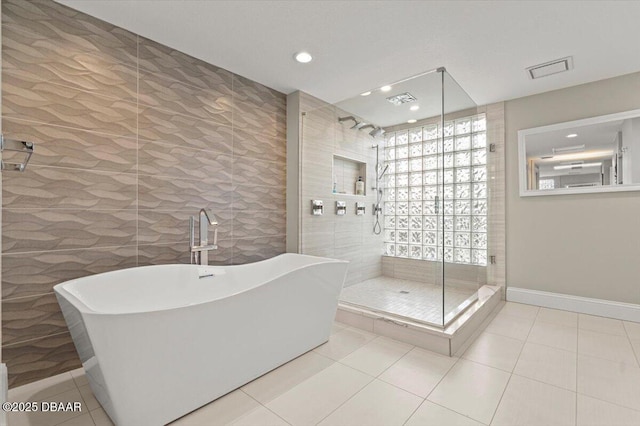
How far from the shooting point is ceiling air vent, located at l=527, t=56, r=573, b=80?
2.68 meters

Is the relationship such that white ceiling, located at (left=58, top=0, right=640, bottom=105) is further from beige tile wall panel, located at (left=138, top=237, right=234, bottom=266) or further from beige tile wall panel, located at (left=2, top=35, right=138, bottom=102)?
beige tile wall panel, located at (left=138, top=237, right=234, bottom=266)

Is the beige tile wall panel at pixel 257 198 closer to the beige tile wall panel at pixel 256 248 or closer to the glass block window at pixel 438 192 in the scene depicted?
the beige tile wall panel at pixel 256 248

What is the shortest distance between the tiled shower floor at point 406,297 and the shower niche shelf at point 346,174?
1137 mm

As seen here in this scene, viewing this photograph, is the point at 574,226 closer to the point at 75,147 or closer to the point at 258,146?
the point at 258,146

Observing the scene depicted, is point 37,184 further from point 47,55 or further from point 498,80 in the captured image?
point 498,80

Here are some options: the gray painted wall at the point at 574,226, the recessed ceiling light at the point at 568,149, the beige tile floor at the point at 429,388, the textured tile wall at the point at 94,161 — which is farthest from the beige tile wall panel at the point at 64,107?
the recessed ceiling light at the point at 568,149

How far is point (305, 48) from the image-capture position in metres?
2.50

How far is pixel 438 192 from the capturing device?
2.95 metres

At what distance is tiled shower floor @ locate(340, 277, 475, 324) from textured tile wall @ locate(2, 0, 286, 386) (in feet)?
4.51

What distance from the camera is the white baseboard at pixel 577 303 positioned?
2.91m

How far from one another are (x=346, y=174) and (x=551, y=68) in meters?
2.22

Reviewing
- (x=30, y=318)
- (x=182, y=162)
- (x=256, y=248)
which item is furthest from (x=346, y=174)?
(x=30, y=318)

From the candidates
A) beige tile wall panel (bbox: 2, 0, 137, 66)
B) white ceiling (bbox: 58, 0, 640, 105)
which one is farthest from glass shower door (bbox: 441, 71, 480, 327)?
beige tile wall panel (bbox: 2, 0, 137, 66)

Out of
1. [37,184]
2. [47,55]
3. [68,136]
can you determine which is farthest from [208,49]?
→ [37,184]
